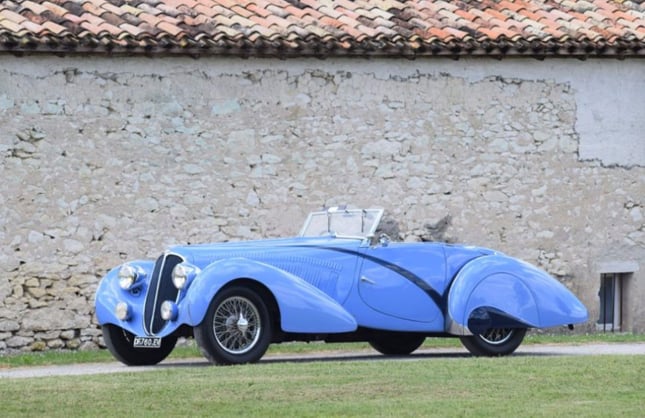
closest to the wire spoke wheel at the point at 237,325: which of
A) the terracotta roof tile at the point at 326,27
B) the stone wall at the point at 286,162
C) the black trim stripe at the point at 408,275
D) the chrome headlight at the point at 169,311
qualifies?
the chrome headlight at the point at 169,311

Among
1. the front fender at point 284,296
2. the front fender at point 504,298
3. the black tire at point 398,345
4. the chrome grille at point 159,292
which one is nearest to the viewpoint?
the front fender at point 284,296

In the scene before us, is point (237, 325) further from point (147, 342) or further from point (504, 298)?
point (504, 298)

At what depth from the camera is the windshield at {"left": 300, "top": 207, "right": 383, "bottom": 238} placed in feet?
49.4

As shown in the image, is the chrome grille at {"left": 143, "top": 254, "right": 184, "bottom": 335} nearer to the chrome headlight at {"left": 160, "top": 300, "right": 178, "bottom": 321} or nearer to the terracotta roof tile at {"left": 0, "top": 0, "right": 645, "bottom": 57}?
the chrome headlight at {"left": 160, "top": 300, "right": 178, "bottom": 321}

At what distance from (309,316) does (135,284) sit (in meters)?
1.63

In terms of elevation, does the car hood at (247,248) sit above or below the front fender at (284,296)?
above

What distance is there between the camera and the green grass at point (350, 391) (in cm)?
1027

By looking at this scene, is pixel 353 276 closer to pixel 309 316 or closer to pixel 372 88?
pixel 309 316

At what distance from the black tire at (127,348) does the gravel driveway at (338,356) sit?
0.11 meters

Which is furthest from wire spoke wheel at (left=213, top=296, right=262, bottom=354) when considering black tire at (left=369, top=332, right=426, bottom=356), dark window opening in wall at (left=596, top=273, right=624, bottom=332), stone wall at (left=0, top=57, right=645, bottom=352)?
dark window opening in wall at (left=596, top=273, right=624, bottom=332)

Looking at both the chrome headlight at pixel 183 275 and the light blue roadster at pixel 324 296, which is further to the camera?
the chrome headlight at pixel 183 275

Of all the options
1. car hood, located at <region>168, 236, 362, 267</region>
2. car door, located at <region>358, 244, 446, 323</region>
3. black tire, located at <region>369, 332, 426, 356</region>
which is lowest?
black tire, located at <region>369, 332, 426, 356</region>

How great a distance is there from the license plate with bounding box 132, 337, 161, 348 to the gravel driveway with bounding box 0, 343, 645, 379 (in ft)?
0.67

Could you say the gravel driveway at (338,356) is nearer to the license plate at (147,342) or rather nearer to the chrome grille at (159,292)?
the license plate at (147,342)
